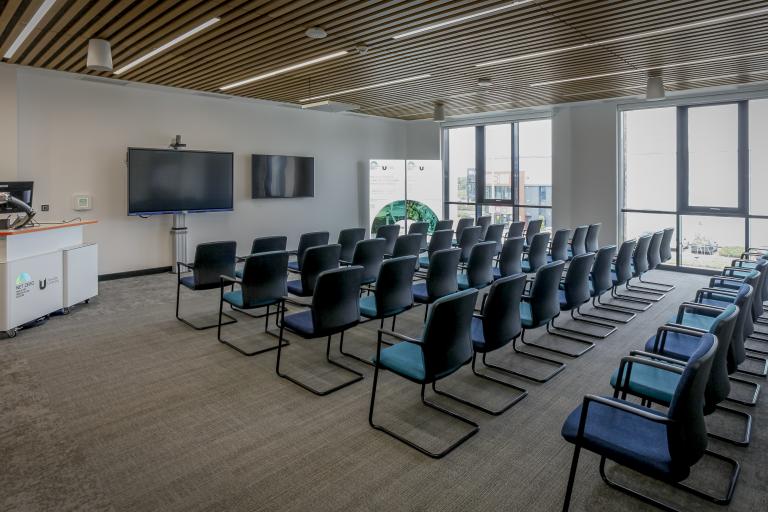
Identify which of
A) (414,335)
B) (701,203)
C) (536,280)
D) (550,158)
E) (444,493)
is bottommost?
(444,493)

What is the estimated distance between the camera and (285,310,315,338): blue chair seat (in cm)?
379

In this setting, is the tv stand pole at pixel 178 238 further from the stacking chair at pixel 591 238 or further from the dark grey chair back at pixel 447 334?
the dark grey chair back at pixel 447 334

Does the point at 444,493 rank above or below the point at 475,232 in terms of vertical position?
below

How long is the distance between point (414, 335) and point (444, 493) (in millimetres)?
2608

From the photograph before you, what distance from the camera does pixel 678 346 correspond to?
337cm

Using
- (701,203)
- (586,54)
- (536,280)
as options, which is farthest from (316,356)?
(701,203)

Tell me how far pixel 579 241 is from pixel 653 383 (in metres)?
4.93

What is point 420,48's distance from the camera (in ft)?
18.6

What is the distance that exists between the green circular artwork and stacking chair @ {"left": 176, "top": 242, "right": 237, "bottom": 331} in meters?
6.07

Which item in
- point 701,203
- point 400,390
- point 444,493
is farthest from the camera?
point 701,203

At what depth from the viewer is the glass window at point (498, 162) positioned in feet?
36.3

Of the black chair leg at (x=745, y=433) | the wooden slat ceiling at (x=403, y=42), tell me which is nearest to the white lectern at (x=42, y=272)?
the wooden slat ceiling at (x=403, y=42)

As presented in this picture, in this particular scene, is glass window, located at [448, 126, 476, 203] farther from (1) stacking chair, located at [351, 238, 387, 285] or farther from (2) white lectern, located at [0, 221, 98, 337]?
(2) white lectern, located at [0, 221, 98, 337]

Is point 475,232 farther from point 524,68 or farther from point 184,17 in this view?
point 184,17
